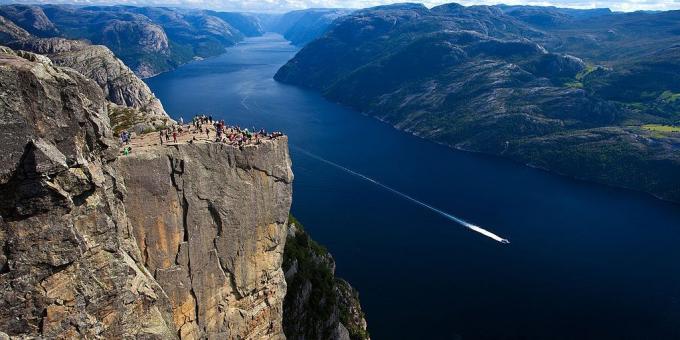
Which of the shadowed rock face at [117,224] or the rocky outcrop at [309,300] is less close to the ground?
the shadowed rock face at [117,224]

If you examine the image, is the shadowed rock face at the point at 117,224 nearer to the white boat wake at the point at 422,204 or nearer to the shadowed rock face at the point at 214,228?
the shadowed rock face at the point at 214,228

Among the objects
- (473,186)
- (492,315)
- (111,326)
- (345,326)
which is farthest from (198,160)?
(473,186)

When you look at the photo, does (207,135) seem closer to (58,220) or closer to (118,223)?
(118,223)

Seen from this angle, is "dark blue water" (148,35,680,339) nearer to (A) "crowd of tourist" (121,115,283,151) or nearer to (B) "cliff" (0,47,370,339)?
(B) "cliff" (0,47,370,339)

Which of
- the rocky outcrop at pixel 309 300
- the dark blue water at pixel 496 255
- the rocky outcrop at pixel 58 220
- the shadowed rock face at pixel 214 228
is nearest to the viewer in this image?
the rocky outcrop at pixel 58 220

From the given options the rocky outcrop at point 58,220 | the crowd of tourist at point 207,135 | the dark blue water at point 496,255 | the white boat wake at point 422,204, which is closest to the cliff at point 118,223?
the rocky outcrop at point 58,220

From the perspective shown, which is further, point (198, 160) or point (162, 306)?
point (198, 160)

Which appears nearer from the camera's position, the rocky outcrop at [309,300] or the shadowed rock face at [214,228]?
the shadowed rock face at [214,228]

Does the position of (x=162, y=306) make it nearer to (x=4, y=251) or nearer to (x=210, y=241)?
(x=210, y=241)
